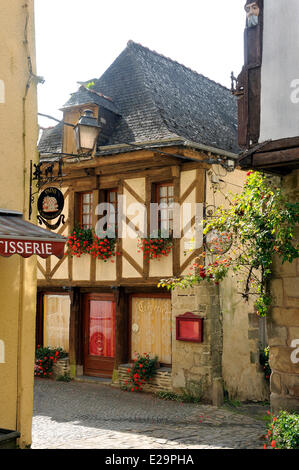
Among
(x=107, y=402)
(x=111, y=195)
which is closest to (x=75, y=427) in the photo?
(x=107, y=402)

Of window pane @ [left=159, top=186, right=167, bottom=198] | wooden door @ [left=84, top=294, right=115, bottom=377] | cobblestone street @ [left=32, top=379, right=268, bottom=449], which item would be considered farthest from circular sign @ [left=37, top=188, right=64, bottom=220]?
wooden door @ [left=84, top=294, right=115, bottom=377]

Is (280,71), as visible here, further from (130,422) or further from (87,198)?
(87,198)

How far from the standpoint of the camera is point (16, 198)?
682 cm

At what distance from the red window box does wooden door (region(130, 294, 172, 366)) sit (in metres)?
0.64

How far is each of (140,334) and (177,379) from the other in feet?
5.13

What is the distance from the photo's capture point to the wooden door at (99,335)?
12922 millimetres

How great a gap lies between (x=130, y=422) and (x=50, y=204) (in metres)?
4.11

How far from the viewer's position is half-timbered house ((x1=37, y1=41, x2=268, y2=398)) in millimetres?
11414

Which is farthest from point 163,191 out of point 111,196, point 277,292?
point 277,292

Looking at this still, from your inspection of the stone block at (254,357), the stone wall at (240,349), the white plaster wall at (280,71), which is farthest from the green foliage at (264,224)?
the stone block at (254,357)

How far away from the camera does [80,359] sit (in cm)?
1323

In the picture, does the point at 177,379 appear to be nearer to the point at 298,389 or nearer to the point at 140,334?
the point at 140,334

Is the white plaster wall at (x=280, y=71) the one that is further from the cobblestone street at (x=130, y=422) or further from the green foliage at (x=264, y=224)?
the cobblestone street at (x=130, y=422)

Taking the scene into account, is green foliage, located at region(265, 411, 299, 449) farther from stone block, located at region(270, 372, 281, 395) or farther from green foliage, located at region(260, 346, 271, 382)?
green foliage, located at region(260, 346, 271, 382)
